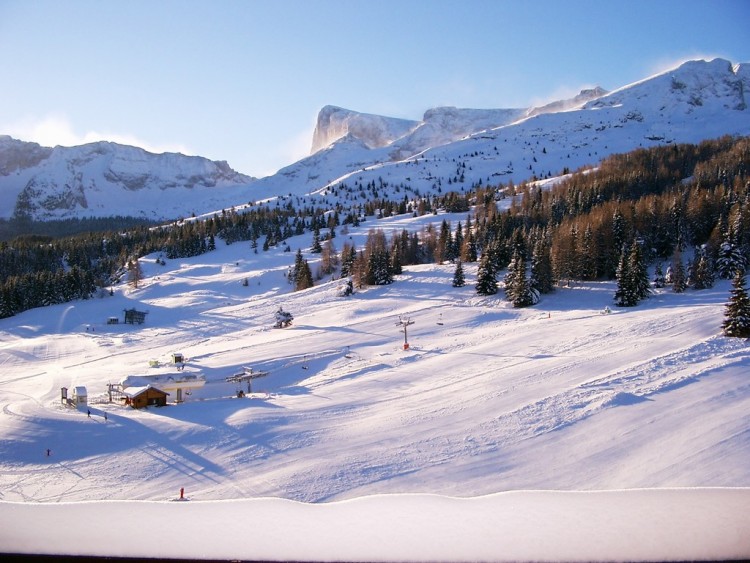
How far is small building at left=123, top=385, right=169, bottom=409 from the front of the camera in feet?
78.4

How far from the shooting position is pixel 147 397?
2420 cm

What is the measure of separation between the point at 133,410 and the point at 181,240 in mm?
85291

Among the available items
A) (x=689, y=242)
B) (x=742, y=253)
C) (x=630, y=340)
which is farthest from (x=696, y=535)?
(x=689, y=242)

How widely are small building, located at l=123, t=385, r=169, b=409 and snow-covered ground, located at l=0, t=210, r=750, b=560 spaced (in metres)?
0.59

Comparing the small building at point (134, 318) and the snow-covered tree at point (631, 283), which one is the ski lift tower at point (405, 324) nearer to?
the snow-covered tree at point (631, 283)

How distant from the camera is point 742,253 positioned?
43.6 metres

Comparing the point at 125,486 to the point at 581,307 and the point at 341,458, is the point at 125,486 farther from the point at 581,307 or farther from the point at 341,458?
the point at 581,307

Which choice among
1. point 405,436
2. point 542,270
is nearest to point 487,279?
point 542,270

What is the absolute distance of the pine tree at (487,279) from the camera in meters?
46.4

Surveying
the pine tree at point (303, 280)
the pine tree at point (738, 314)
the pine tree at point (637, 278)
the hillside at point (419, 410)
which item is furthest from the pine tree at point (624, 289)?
the pine tree at point (303, 280)

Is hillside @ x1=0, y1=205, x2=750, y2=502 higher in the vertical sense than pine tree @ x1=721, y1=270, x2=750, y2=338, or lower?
lower

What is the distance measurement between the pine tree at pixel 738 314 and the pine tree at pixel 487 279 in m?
22.0

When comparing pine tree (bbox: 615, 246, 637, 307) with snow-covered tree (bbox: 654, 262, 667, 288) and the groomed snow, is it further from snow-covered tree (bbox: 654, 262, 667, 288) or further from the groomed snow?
the groomed snow

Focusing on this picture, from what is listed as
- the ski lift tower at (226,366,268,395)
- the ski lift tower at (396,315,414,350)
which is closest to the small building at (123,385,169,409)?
the ski lift tower at (226,366,268,395)
